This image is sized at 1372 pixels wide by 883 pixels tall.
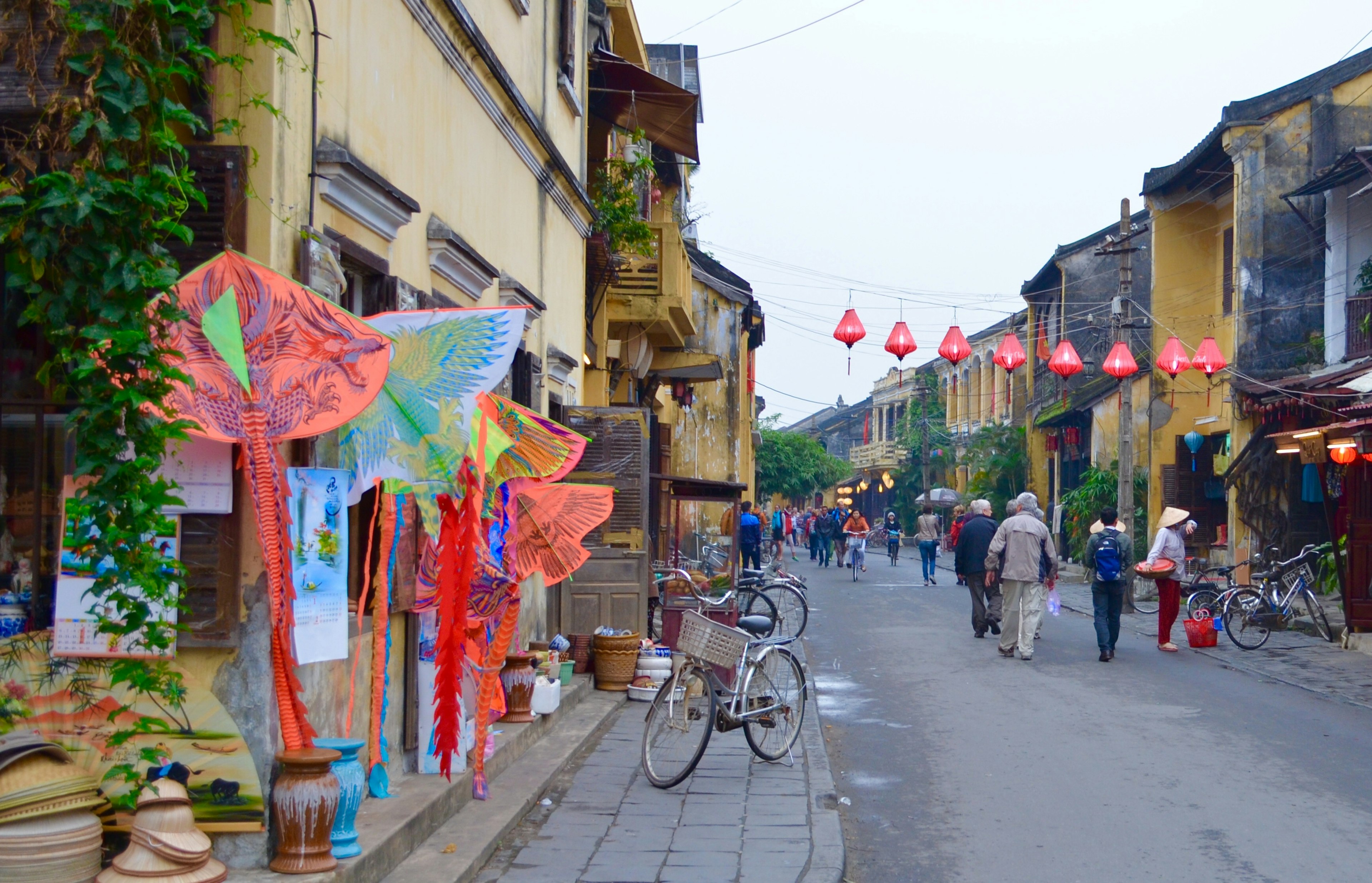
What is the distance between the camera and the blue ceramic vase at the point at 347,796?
5.34 metres

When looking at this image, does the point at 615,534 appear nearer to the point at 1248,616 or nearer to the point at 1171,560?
the point at 1171,560

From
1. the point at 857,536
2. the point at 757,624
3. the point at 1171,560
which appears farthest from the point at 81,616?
the point at 857,536

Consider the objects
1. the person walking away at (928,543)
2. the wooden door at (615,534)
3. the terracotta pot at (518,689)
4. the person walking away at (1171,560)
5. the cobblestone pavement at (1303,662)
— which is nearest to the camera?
the terracotta pot at (518,689)

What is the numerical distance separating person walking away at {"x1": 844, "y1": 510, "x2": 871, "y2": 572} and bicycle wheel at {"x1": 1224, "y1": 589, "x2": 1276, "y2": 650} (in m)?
14.6

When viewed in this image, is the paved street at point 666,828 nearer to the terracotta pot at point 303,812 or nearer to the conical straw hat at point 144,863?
the terracotta pot at point 303,812

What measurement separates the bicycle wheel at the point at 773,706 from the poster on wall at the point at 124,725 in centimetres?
393

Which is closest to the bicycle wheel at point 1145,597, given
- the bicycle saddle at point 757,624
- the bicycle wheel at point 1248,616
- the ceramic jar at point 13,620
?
the bicycle wheel at point 1248,616

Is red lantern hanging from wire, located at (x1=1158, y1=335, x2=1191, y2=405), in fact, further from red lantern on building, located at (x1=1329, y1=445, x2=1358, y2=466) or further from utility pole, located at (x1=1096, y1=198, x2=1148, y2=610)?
red lantern on building, located at (x1=1329, y1=445, x2=1358, y2=466)

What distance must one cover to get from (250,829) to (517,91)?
647 cm

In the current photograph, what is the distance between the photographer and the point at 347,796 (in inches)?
211

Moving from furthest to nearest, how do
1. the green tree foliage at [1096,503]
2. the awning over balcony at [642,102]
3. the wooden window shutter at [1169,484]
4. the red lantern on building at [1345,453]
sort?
1. the green tree foliage at [1096,503]
2. the wooden window shutter at [1169,484]
3. the red lantern on building at [1345,453]
4. the awning over balcony at [642,102]

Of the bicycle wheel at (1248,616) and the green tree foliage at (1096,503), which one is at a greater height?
the green tree foliage at (1096,503)

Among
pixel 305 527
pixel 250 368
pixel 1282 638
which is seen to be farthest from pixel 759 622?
pixel 1282 638

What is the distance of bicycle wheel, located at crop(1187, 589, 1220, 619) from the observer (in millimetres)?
17016
